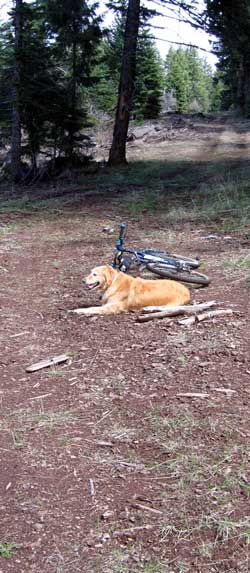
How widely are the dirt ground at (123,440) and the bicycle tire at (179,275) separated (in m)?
0.16

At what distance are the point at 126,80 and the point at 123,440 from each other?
52.9ft

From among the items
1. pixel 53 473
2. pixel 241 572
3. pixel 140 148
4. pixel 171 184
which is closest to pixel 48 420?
pixel 53 473

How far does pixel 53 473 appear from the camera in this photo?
335 centimetres

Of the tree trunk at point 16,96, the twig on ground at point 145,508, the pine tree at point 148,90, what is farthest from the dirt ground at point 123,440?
the pine tree at point 148,90

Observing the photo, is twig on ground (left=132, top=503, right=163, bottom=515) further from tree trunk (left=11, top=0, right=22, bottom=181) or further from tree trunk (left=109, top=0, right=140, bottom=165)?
tree trunk (left=11, top=0, right=22, bottom=181)

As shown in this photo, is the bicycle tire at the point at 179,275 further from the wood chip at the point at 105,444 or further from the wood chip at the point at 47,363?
the wood chip at the point at 105,444

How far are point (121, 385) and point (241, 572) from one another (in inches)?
78.5

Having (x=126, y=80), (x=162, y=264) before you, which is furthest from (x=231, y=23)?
(x=162, y=264)

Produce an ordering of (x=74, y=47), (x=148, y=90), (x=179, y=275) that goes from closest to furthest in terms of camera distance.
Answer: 1. (x=179, y=275)
2. (x=74, y=47)
3. (x=148, y=90)

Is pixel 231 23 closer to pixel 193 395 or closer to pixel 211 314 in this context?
pixel 211 314

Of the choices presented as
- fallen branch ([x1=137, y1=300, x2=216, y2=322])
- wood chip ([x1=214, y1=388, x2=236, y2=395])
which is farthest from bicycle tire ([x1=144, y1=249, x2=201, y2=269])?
wood chip ([x1=214, y1=388, x2=236, y2=395])

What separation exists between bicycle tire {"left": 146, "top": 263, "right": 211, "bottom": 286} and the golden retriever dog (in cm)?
70

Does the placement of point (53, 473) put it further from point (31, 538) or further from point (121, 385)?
point (121, 385)

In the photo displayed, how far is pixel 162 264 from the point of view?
711 centimetres
